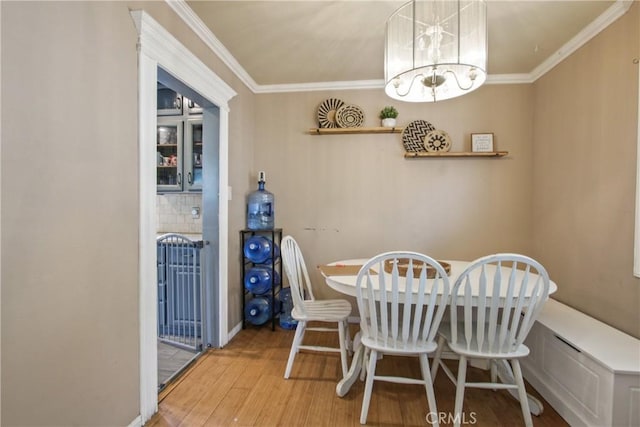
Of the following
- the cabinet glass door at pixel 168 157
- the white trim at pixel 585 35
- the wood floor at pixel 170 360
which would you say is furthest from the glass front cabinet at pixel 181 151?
the white trim at pixel 585 35

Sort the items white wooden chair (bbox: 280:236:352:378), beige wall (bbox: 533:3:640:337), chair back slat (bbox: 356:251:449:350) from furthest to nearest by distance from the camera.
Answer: white wooden chair (bbox: 280:236:352:378) < beige wall (bbox: 533:3:640:337) < chair back slat (bbox: 356:251:449:350)

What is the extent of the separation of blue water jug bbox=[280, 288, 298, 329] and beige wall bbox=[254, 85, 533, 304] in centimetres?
36

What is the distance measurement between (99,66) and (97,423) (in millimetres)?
1557

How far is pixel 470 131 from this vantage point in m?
2.85

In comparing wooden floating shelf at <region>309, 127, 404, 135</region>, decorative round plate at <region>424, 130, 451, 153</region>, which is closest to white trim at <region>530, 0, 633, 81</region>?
decorative round plate at <region>424, 130, 451, 153</region>

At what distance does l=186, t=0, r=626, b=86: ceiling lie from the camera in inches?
72.2

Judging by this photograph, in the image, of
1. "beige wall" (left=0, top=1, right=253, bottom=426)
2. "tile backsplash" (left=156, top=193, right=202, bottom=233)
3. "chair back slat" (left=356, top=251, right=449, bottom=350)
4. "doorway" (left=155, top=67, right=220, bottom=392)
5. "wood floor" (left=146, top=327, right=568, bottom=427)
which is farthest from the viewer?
"tile backsplash" (left=156, top=193, right=202, bottom=233)

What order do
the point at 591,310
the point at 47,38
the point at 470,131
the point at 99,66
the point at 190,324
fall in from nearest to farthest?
the point at 47,38 < the point at 99,66 < the point at 591,310 < the point at 190,324 < the point at 470,131

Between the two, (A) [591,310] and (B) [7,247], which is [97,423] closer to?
(B) [7,247]

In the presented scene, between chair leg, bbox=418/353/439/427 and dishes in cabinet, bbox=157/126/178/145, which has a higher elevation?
dishes in cabinet, bbox=157/126/178/145

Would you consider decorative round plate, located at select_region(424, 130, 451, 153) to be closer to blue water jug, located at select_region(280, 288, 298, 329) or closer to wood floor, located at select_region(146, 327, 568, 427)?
wood floor, located at select_region(146, 327, 568, 427)

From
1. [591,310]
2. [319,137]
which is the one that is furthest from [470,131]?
[591,310]

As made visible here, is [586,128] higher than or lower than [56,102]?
higher

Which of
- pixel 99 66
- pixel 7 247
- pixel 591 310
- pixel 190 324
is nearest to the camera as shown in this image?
pixel 7 247
